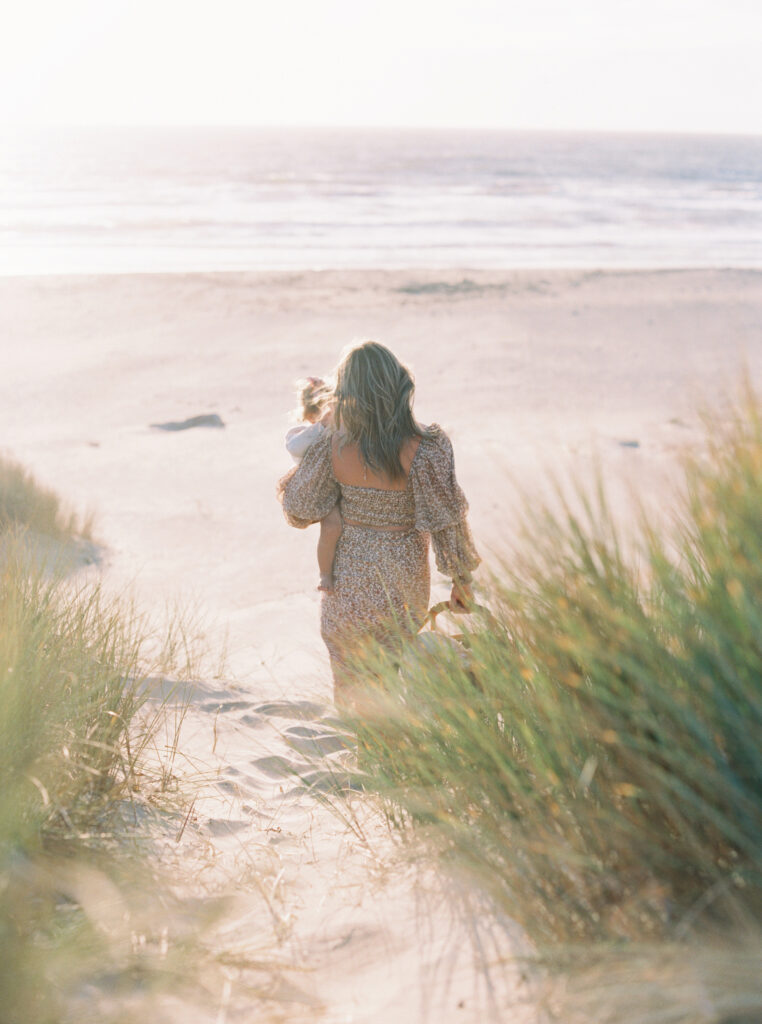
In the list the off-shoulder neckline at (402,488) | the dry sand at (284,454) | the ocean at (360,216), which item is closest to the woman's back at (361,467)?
the off-shoulder neckline at (402,488)

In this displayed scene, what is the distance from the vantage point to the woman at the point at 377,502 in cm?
336

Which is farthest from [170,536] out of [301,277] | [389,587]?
[301,277]

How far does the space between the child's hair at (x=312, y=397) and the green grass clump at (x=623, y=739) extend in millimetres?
1633

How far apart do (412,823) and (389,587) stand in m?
1.40

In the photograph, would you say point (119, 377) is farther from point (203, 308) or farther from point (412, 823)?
point (412, 823)

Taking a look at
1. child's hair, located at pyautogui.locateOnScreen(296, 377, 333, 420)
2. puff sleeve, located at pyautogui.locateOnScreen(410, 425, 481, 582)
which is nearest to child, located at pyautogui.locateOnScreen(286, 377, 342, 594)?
child's hair, located at pyautogui.locateOnScreen(296, 377, 333, 420)

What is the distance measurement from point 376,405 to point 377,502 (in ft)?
1.37

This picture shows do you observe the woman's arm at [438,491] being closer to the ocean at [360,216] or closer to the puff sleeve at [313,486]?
the puff sleeve at [313,486]

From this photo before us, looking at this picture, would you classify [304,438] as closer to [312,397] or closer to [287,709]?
[312,397]

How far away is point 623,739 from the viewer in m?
1.73

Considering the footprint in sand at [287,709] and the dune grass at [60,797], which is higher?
the dune grass at [60,797]

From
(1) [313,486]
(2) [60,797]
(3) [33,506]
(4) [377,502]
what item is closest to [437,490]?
(4) [377,502]

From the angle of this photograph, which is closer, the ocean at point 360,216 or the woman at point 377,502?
the woman at point 377,502

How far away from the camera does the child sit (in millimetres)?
3584
